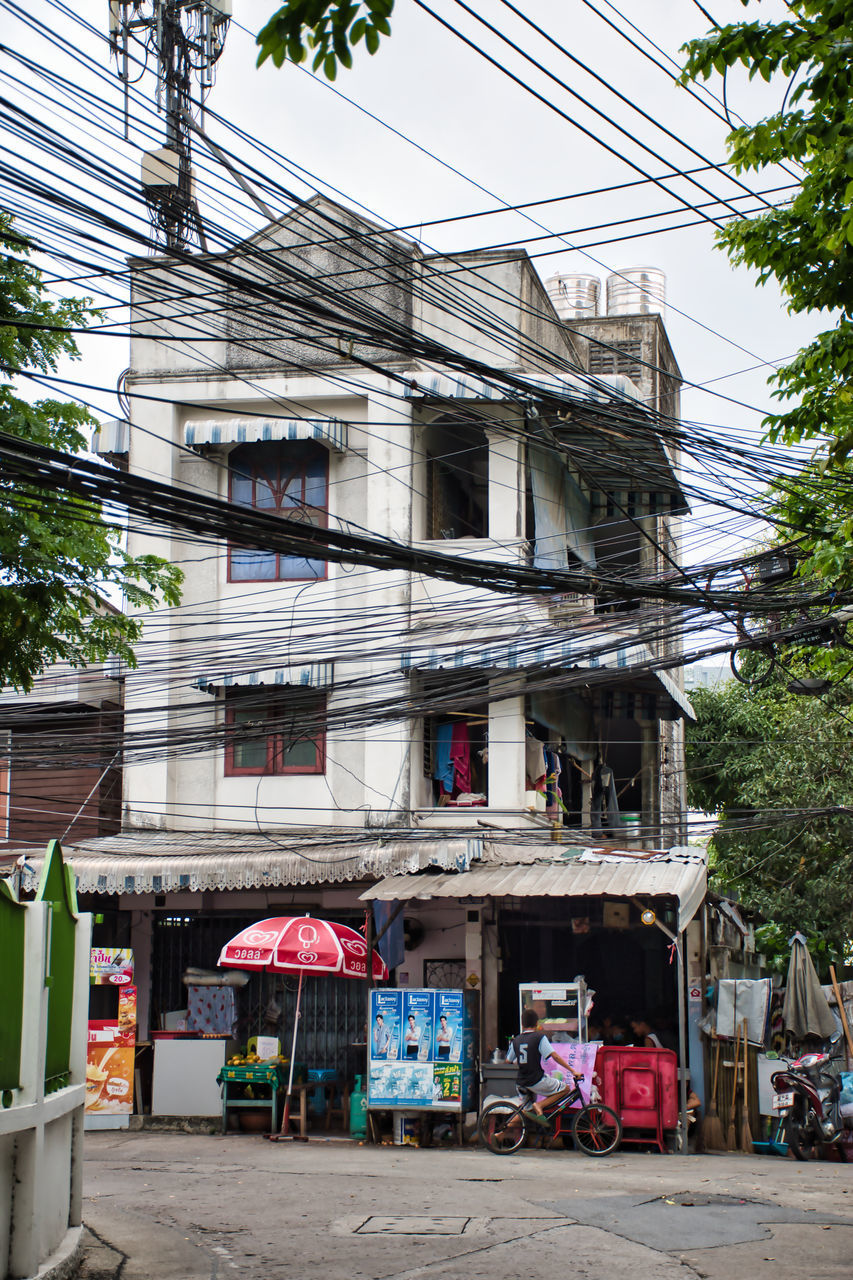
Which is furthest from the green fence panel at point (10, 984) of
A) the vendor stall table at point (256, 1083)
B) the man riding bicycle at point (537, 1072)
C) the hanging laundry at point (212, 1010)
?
the hanging laundry at point (212, 1010)

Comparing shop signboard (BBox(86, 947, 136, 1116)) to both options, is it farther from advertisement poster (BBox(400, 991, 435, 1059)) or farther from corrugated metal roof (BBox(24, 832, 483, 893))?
advertisement poster (BBox(400, 991, 435, 1059))

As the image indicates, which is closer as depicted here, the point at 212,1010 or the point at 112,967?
the point at 112,967

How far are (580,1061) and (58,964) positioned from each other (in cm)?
767

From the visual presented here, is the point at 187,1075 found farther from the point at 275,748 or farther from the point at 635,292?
the point at 635,292

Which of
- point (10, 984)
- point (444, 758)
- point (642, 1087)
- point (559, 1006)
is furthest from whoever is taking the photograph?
point (444, 758)

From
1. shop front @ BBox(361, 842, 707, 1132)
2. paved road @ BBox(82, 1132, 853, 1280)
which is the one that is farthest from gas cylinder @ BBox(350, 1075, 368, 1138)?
shop front @ BBox(361, 842, 707, 1132)

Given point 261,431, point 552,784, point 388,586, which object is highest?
point 261,431

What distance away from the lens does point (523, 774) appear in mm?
16734

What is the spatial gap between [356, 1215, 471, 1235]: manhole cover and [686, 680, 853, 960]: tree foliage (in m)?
10.8

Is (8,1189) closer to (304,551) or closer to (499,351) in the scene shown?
(304,551)

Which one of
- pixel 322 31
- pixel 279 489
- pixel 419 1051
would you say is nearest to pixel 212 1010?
pixel 419 1051

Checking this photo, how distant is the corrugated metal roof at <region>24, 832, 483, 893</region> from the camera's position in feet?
50.0

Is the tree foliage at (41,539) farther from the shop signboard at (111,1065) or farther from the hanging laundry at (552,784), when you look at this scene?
the hanging laundry at (552,784)

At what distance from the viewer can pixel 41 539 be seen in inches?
394
